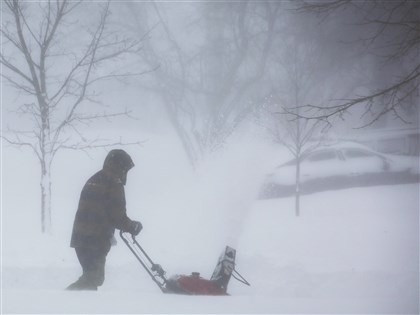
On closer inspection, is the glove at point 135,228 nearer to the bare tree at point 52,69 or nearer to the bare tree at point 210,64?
the bare tree at point 52,69

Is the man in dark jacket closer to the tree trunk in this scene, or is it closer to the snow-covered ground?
the snow-covered ground

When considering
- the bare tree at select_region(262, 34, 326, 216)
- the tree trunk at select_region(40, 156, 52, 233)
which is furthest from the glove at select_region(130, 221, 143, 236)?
the bare tree at select_region(262, 34, 326, 216)

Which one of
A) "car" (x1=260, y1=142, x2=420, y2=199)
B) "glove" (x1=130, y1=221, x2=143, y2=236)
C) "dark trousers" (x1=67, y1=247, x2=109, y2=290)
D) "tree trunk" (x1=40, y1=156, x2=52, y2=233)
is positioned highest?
"car" (x1=260, y1=142, x2=420, y2=199)

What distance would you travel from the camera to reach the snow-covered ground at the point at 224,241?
3824mm

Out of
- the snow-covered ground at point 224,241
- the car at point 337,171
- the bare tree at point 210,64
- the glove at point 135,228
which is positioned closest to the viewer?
the snow-covered ground at point 224,241

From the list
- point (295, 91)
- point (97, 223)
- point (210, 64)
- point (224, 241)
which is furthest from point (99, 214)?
point (210, 64)

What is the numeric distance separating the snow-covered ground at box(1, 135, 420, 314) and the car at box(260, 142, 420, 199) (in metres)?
0.22

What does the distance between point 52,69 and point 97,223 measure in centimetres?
1111

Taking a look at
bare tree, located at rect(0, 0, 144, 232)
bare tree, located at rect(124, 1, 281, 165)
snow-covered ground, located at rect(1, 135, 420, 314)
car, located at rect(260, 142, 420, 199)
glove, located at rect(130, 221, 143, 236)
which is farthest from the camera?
bare tree, located at rect(124, 1, 281, 165)

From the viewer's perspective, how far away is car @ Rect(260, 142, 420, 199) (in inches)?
400

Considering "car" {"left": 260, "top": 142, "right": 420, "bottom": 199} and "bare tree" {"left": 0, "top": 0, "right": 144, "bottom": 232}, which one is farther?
"car" {"left": 260, "top": 142, "right": 420, "bottom": 199}

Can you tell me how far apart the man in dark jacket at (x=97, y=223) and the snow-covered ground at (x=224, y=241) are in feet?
1.64

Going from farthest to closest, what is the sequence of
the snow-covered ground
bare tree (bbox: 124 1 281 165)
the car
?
bare tree (bbox: 124 1 281 165) < the car < the snow-covered ground

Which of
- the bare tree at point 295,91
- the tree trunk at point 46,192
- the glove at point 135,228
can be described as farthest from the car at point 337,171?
the glove at point 135,228
